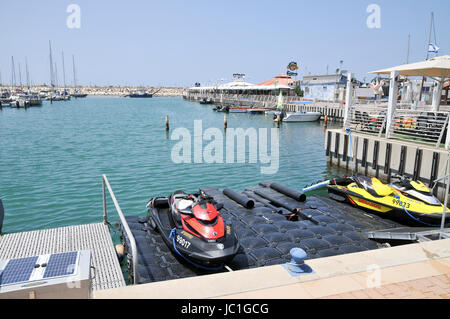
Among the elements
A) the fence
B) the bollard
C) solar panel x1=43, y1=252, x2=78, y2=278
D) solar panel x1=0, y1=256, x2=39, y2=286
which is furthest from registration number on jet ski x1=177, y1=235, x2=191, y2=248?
the fence

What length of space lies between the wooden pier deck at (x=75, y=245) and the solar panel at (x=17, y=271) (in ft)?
10.4

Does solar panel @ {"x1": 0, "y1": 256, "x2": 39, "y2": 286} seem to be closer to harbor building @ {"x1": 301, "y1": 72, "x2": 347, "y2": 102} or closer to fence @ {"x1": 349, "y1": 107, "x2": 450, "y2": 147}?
fence @ {"x1": 349, "y1": 107, "x2": 450, "y2": 147}

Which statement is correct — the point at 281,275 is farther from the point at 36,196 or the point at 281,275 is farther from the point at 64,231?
the point at 36,196

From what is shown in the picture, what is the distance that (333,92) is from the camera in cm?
6594

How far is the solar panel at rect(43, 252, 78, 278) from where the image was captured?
3.64 meters

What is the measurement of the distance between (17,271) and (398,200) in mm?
10423

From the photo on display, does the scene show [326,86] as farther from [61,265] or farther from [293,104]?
[61,265]

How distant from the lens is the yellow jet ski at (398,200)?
10172 mm

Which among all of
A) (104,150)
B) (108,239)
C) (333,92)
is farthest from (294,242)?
(333,92)

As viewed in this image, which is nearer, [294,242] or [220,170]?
[294,242]

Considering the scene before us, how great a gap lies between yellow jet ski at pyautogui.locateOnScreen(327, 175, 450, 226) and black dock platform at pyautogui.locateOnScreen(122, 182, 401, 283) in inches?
12.6

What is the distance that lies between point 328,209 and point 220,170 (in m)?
9.99

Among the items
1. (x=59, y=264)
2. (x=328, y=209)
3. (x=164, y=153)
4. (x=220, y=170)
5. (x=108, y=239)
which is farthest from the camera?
(x=164, y=153)

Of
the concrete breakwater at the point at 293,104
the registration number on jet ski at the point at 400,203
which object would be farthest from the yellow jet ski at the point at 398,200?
the concrete breakwater at the point at 293,104
